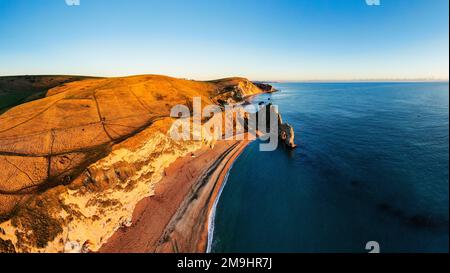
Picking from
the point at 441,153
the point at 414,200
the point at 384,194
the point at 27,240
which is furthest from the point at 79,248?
the point at 441,153

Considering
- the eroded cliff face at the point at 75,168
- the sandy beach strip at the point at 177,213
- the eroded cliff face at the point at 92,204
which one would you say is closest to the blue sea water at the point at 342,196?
the sandy beach strip at the point at 177,213

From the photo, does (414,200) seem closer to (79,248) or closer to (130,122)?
(79,248)

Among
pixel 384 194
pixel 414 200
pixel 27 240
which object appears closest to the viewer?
pixel 27 240

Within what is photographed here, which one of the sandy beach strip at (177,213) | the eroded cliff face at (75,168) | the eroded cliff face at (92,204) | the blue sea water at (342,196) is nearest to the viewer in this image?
the eroded cliff face at (92,204)

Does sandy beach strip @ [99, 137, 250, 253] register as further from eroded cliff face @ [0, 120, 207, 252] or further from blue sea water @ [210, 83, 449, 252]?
blue sea water @ [210, 83, 449, 252]

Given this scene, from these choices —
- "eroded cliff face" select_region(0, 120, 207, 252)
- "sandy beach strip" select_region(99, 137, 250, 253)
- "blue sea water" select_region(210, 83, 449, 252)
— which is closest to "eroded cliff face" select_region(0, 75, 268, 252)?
"eroded cliff face" select_region(0, 120, 207, 252)

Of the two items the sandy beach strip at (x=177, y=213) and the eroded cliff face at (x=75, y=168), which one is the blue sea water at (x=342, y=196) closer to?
the sandy beach strip at (x=177, y=213)
